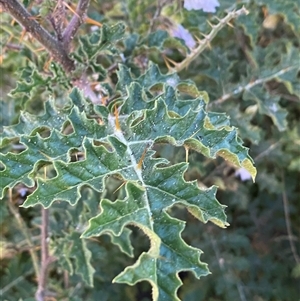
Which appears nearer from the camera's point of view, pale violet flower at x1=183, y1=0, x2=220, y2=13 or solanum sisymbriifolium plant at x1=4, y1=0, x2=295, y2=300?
solanum sisymbriifolium plant at x1=4, y1=0, x2=295, y2=300

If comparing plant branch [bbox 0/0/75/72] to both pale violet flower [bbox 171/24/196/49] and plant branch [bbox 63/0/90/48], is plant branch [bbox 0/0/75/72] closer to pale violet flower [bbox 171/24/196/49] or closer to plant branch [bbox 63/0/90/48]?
plant branch [bbox 63/0/90/48]

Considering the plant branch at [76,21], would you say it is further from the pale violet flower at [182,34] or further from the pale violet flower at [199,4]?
the pale violet flower at [182,34]

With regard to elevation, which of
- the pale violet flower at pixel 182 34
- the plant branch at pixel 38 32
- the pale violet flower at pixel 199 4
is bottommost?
the plant branch at pixel 38 32

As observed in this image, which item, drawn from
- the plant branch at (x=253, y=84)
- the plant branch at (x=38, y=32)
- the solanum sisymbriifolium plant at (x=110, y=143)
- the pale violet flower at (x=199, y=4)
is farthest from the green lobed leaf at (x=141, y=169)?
the plant branch at (x=253, y=84)

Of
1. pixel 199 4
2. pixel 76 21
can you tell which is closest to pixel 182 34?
pixel 199 4

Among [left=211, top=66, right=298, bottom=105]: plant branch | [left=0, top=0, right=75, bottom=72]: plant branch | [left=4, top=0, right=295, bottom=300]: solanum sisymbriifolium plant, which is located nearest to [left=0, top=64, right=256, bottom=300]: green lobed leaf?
[left=4, top=0, right=295, bottom=300]: solanum sisymbriifolium plant

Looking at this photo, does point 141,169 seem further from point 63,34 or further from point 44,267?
point 44,267

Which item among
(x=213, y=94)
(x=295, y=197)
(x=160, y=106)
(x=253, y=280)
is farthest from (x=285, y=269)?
(x=160, y=106)
